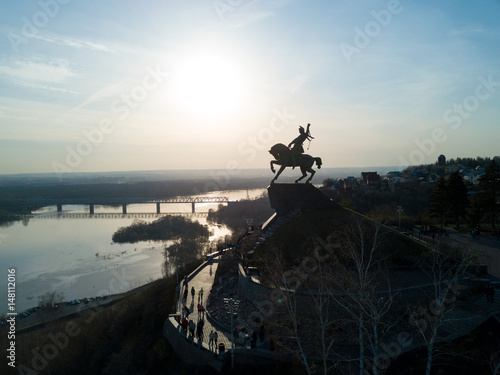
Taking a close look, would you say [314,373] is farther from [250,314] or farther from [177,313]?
[177,313]

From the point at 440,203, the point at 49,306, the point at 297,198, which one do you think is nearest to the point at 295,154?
the point at 297,198

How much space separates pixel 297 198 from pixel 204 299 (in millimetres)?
8600

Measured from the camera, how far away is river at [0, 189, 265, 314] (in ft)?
119

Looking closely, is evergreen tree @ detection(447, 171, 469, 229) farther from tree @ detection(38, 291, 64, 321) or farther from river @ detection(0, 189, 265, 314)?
tree @ detection(38, 291, 64, 321)

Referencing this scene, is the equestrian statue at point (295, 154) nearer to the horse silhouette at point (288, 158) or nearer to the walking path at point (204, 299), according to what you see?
the horse silhouette at point (288, 158)

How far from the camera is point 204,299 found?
65.2ft

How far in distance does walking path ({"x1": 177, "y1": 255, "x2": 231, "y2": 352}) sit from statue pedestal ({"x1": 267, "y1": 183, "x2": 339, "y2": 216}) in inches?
254

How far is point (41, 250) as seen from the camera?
52.8 metres

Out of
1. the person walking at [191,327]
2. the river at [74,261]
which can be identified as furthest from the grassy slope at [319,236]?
the river at [74,261]

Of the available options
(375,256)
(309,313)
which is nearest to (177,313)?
(309,313)

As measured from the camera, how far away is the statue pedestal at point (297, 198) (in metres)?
23.2

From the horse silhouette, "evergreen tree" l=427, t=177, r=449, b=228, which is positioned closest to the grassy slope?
the horse silhouette

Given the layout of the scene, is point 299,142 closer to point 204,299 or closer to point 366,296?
point 204,299

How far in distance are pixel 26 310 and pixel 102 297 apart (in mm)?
6065
